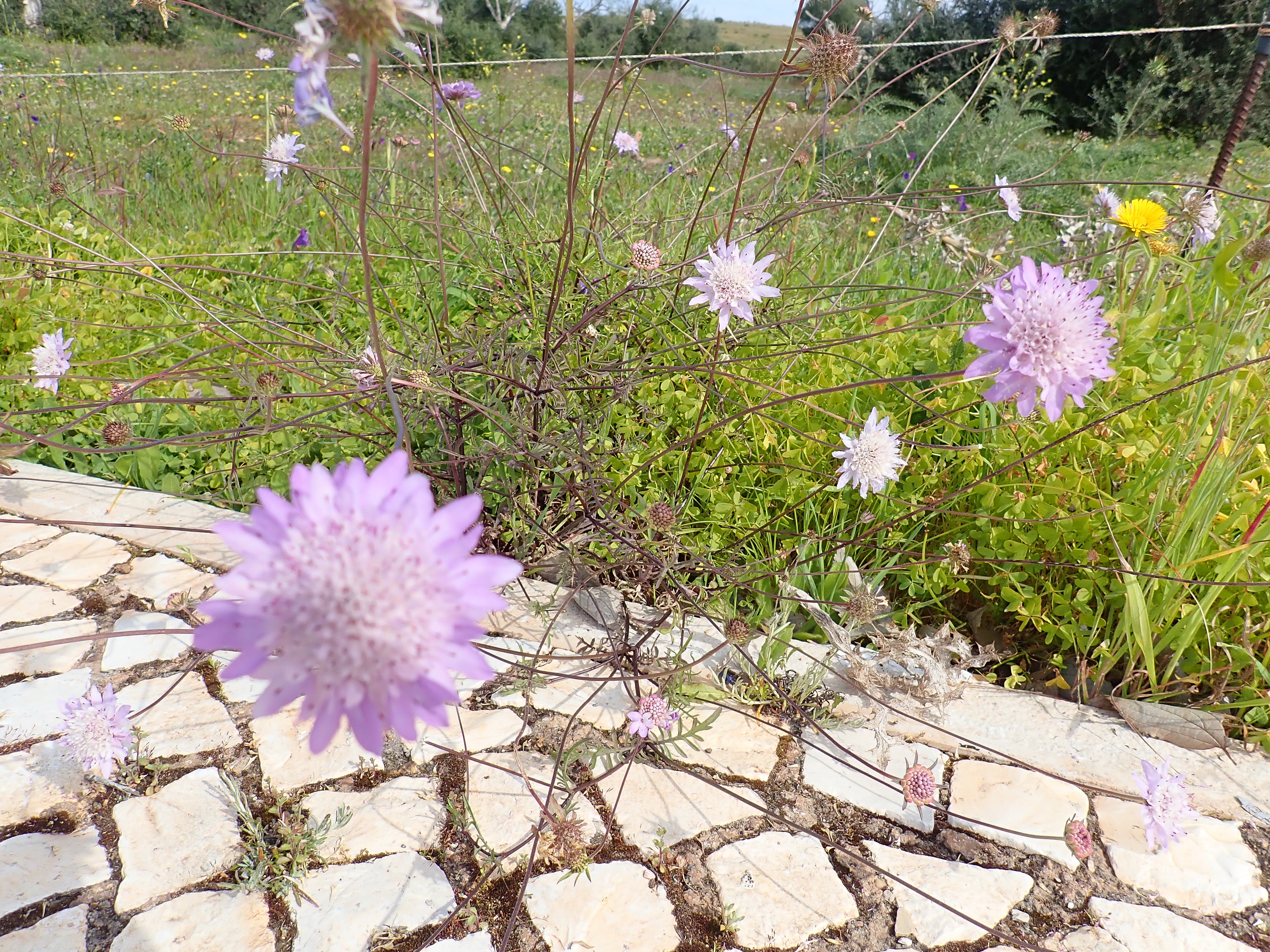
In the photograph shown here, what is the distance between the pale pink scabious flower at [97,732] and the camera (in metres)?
1.38

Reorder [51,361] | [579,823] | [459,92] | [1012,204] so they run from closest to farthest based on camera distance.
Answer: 1. [579,823]
2. [51,361]
3. [1012,204]
4. [459,92]

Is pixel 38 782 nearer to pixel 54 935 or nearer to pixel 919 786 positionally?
pixel 54 935

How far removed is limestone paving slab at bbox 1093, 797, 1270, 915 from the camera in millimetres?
1482

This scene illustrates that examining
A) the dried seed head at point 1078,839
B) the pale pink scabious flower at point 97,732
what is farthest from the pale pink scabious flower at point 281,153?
the dried seed head at point 1078,839

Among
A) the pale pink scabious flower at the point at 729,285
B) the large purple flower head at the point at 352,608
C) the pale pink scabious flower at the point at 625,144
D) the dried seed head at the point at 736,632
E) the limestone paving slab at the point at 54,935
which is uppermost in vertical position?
the pale pink scabious flower at the point at 625,144

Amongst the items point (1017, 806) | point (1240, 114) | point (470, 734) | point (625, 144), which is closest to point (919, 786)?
point (1017, 806)

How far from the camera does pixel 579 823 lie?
4.60ft

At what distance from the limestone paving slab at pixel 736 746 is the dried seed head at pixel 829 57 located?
57.5 inches

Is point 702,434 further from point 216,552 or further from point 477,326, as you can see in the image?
point 216,552

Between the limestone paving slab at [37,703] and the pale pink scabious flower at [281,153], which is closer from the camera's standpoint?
the limestone paving slab at [37,703]

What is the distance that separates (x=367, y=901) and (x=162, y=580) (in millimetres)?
1143

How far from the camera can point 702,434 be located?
177cm

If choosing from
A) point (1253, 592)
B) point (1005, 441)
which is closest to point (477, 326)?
point (1005, 441)

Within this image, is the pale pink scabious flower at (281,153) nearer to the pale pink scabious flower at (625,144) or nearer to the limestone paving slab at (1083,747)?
the pale pink scabious flower at (625,144)
